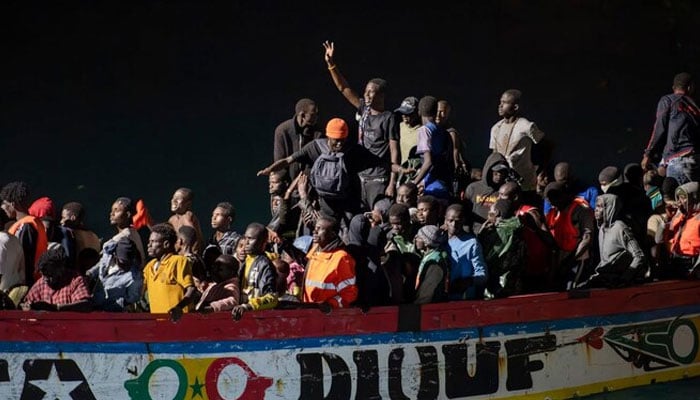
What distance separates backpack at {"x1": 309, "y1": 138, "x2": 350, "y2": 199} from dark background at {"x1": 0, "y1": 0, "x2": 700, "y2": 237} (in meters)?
3.94

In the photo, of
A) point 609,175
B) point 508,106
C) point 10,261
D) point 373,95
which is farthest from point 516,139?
point 10,261

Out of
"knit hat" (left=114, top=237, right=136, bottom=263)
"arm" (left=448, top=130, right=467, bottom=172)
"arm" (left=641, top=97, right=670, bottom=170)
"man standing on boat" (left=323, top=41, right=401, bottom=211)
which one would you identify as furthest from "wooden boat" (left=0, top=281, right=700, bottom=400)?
"arm" (left=448, top=130, right=467, bottom=172)

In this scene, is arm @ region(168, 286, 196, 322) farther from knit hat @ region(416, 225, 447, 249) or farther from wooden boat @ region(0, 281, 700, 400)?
knit hat @ region(416, 225, 447, 249)

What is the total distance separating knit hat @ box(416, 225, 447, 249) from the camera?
9289mm

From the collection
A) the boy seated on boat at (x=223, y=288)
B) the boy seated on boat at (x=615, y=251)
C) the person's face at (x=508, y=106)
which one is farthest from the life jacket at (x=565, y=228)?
the boy seated on boat at (x=223, y=288)

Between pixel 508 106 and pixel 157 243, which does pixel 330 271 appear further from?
pixel 508 106

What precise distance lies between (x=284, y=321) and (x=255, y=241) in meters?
0.54

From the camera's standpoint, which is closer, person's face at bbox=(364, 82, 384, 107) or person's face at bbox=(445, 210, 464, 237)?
person's face at bbox=(445, 210, 464, 237)

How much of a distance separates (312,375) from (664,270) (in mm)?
3024

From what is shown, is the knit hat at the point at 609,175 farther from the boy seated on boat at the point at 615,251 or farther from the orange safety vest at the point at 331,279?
the orange safety vest at the point at 331,279

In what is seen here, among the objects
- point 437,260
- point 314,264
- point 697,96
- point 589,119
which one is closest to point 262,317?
point 314,264

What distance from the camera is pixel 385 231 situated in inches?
380

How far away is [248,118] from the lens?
1465 centimetres

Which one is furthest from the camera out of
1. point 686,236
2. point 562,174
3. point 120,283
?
point 562,174
